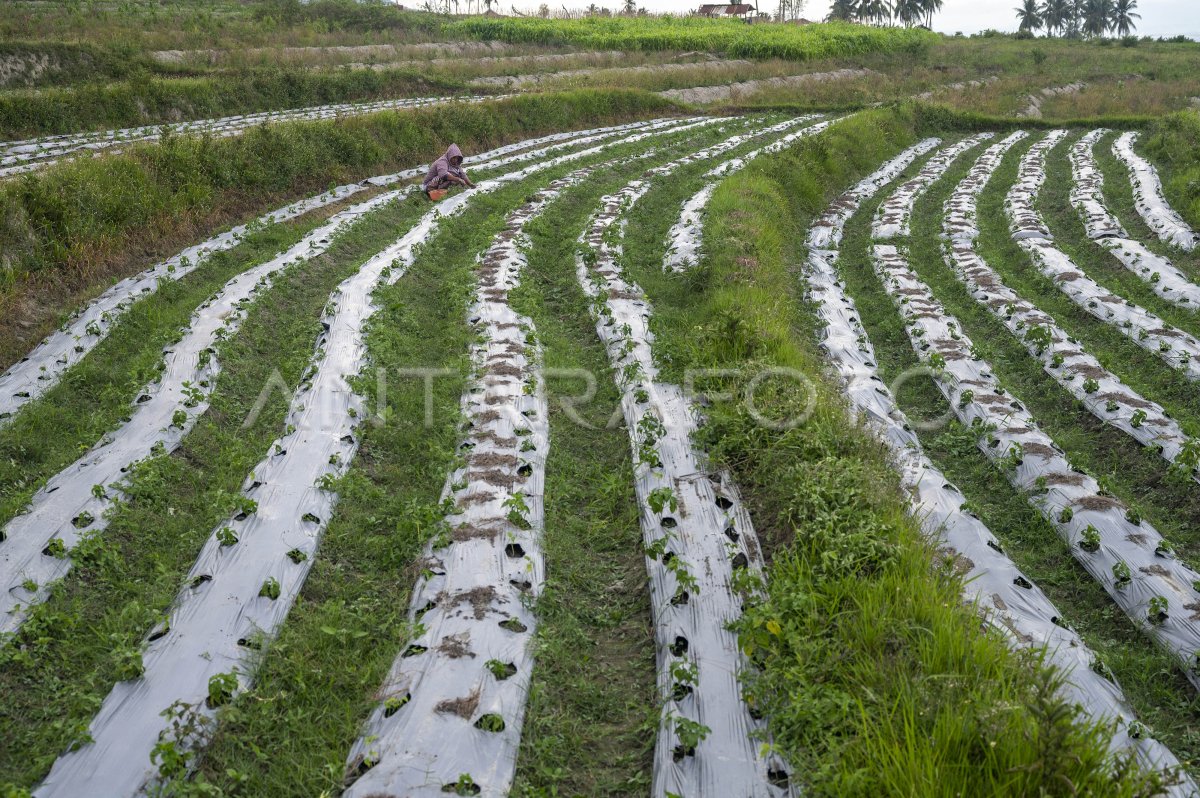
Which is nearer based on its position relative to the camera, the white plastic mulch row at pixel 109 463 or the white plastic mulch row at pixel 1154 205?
the white plastic mulch row at pixel 109 463

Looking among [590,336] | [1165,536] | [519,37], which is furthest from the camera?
[519,37]

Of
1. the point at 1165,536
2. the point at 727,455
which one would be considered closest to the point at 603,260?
the point at 727,455

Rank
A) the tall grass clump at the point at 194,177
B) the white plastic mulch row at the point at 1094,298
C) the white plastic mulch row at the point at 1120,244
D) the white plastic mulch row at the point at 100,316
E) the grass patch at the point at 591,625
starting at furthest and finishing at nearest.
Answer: the white plastic mulch row at the point at 1120,244
the tall grass clump at the point at 194,177
the white plastic mulch row at the point at 1094,298
the white plastic mulch row at the point at 100,316
the grass patch at the point at 591,625

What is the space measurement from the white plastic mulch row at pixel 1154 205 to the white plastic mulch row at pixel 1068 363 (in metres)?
3.11

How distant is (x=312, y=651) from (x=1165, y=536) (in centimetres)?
601

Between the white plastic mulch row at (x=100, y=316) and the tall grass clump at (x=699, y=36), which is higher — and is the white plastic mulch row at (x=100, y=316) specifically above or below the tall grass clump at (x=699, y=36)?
below

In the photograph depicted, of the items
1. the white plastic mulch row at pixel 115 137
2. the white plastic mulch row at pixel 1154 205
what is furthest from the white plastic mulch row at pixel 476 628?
the white plastic mulch row at pixel 1154 205

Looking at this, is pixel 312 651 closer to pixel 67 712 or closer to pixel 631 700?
pixel 67 712

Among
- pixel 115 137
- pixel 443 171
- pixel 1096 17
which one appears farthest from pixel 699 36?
pixel 1096 17

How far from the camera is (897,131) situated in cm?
2217

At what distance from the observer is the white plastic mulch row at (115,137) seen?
1315 cm

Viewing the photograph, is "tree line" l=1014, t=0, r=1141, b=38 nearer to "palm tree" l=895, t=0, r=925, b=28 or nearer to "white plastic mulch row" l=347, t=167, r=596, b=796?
"palm tree" l=895, t=0, r=925, b=28

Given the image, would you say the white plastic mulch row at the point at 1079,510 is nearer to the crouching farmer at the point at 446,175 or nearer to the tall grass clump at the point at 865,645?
the tall grass clump at the point at 865,645

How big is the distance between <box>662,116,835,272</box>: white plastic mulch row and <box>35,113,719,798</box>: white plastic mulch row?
5.11 m
